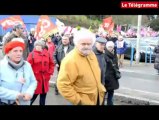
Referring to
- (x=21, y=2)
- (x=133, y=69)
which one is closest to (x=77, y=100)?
(x=21, y=2)

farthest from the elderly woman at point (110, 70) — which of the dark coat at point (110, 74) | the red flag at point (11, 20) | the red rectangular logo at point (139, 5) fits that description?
the red rectangular logo at point (139, 5)

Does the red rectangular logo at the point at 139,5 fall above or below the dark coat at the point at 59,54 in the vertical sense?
above

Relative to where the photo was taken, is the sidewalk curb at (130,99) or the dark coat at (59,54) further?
the dark coat at (59,54)

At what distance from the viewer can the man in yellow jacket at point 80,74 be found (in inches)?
124

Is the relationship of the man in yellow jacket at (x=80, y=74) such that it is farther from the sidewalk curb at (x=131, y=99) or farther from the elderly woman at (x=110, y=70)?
the sidewalk curb at (x=131, y=99)

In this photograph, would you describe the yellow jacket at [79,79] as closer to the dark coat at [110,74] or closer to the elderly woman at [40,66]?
the elderly woman at [40,66]

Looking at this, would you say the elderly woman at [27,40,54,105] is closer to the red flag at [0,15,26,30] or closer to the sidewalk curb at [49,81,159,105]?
the red flag at [0,15,26,30]

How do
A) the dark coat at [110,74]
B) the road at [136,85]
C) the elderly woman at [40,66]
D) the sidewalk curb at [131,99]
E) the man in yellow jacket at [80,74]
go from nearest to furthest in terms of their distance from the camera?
the man in yellow jacket at [80,74]
the elderly woman at [40,66]
the dark coat at [110,74]
the sidewalk curb at [131,99]
the road at [136,85]

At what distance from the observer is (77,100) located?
317 cm

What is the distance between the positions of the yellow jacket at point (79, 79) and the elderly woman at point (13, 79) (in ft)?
0.89

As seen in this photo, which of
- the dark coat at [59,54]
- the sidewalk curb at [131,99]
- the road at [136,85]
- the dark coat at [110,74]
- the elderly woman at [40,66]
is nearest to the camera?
the elderly woman at [40,66]

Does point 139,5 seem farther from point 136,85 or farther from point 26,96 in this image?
point 136,85

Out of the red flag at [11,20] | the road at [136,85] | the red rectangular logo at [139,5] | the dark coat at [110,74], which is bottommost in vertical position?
the road at [136,85]

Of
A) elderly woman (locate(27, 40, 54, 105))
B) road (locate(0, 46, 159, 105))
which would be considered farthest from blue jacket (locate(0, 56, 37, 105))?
elderly woman (locate(27, 40, 54, 105))
